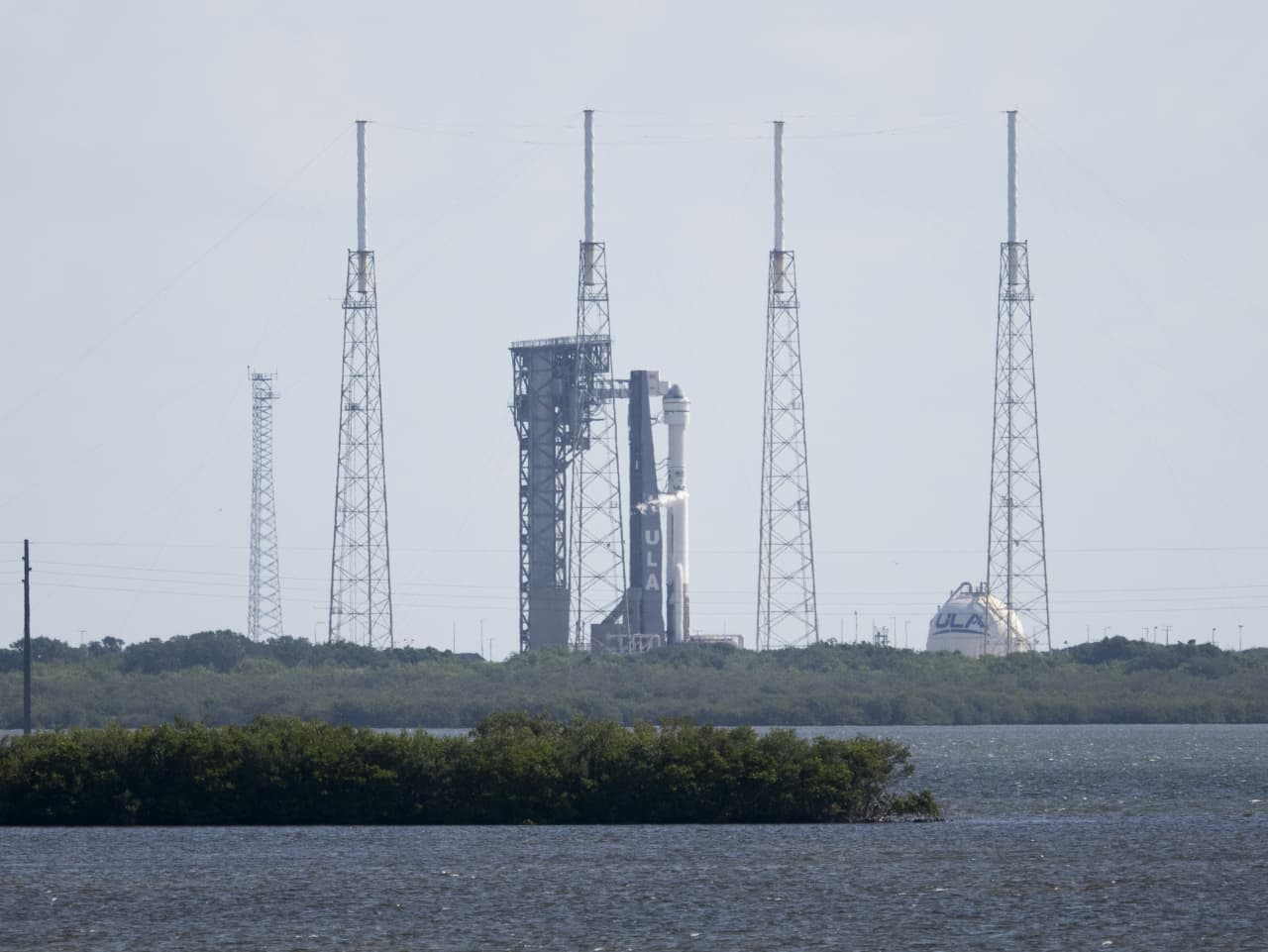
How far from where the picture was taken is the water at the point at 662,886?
1483 inches

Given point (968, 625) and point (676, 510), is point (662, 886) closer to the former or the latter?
point (676, 510)

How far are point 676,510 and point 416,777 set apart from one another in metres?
77.5

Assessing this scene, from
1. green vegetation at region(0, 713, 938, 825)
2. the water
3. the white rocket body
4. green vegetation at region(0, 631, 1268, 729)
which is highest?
the white rocket body

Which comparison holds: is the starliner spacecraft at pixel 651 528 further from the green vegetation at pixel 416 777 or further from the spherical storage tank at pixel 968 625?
the green vegetation at pixel 416 777

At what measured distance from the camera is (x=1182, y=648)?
14688cm

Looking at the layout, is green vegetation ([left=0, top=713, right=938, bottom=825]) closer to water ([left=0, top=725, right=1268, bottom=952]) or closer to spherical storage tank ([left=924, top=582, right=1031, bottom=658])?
water ([left=0, top=725, right=1268, bottom=952])

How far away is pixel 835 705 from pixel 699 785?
7331 cm

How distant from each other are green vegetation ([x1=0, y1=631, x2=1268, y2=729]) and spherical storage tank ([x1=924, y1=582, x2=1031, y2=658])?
2.75 metres

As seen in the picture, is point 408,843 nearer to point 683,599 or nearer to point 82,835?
point 82,835

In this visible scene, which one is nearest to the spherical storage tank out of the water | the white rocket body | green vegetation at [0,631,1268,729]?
green vegetation at [0,631,1268,729]

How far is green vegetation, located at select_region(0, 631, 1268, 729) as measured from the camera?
12294 centimetres

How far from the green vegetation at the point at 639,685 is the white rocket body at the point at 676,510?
7.31ft

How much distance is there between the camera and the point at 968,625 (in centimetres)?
14575

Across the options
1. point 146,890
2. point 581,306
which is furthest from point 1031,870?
point 581,306
